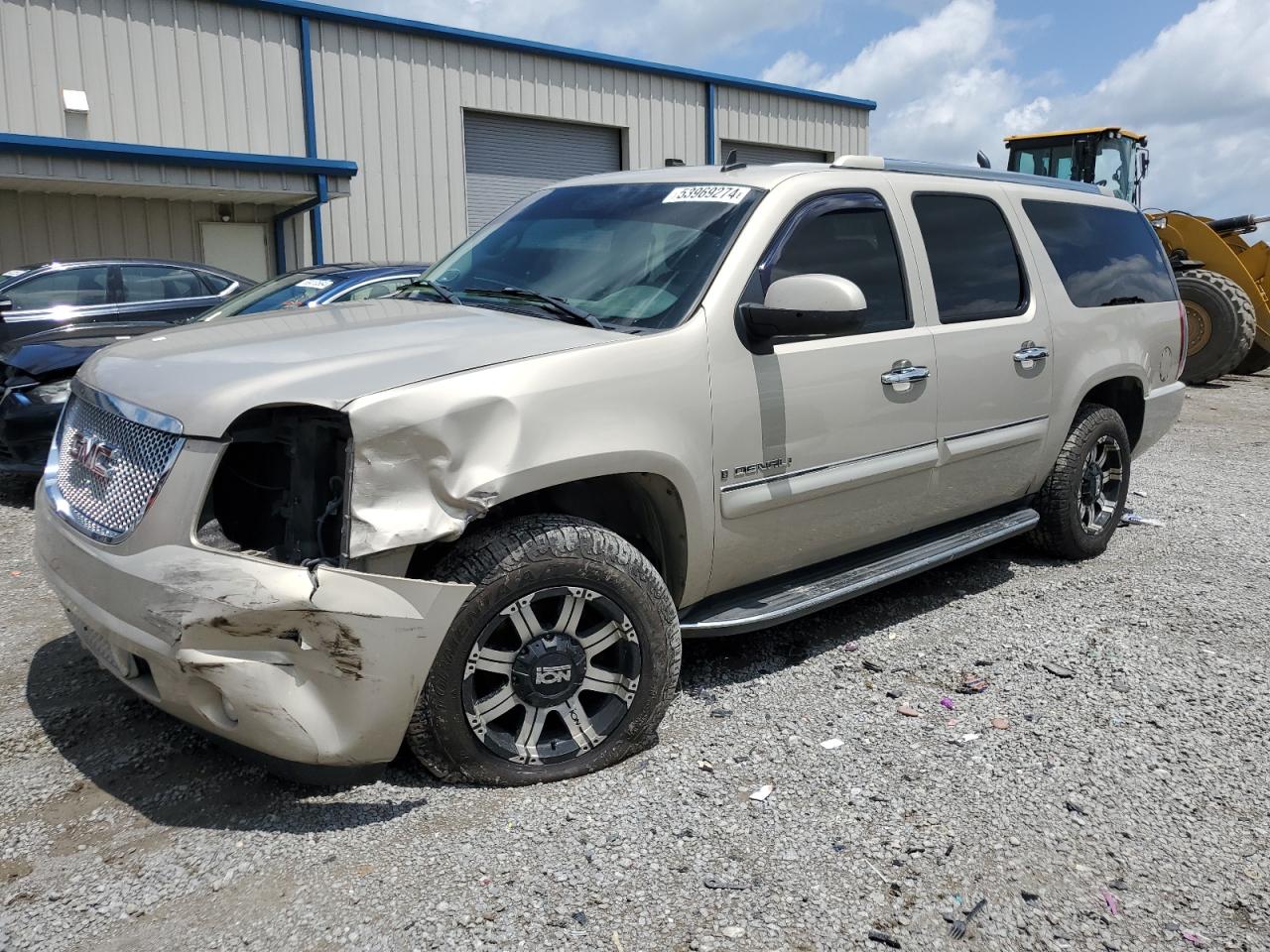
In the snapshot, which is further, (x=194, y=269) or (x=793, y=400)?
(x=194, y=269)

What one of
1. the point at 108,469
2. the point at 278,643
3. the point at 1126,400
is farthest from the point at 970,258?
the point at 108,469

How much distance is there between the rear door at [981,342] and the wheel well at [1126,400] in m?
0.93

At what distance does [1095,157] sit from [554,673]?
15423 millimetres

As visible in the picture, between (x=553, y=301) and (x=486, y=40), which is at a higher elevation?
(x=486, y=40)

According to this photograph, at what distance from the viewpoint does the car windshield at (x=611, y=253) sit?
3.54 m

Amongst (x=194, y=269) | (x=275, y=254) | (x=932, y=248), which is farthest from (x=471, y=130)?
(x=932, y=248)

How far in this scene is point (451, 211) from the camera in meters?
17.5

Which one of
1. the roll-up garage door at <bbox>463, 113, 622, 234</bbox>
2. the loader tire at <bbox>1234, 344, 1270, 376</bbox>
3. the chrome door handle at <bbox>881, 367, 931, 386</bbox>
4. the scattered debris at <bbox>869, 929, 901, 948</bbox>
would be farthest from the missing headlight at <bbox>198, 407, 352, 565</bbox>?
the loader tire at <bbox>1234, 344, 1270, 376</bbox>

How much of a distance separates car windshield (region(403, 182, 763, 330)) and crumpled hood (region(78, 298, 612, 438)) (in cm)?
24

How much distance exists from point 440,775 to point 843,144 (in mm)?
23099

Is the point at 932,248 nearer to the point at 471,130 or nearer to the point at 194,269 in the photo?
the point at 194,269

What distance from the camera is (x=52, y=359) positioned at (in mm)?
6633

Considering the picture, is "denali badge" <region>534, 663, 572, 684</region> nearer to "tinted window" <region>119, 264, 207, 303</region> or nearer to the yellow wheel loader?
"tinted window" <region>119, 264, 207, 303</region>

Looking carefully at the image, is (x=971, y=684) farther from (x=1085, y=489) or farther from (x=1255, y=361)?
(x=1255, y=361)
